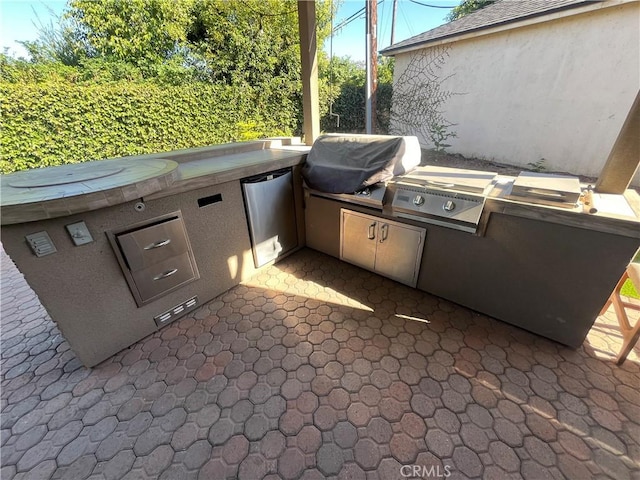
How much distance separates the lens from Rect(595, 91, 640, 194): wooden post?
67.1 inches

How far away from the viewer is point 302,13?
3.12m

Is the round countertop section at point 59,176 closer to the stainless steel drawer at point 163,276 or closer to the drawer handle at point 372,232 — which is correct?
the stainless steel drawer at point 163,276

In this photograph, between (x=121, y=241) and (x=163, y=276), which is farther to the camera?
(x=163, y=276)

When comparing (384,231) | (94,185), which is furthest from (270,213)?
(94,185)

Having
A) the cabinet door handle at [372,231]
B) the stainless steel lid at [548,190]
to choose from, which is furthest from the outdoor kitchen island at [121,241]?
the stainless steel lid at [548,190]

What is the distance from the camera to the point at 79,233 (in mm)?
1659

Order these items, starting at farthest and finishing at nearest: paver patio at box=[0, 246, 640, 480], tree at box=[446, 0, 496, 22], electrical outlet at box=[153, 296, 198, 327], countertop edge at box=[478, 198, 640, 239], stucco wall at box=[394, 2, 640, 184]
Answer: tree at box=[446, 0, 496, 22]
stucco wall at box=[394, 2, 640, 184]
electrical outlet at box=[153, 296, 198, 327]
countertop edge at box=[478, 198, 640, 239]
paver patio at box=[0, 246, 640, 480]

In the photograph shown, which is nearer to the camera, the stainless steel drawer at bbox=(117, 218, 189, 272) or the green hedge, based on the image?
the stainless steel drawer at bbox=(117, 218, 189, 272)

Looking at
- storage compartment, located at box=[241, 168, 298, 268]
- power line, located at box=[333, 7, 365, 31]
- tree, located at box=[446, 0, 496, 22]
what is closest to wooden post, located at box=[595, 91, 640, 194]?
storage compartment, located at box=[241, 168, 298, 268]

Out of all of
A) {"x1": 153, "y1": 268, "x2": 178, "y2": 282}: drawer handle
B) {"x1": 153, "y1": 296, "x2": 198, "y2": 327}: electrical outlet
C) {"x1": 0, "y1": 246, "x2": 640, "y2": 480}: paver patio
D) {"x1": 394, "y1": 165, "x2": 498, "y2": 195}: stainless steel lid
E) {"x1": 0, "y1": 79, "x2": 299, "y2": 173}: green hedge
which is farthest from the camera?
{"x1": 0, "y1": 79, "x2": 299, "y2": 173}: green hedge

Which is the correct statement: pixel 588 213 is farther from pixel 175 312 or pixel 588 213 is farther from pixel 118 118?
pixel 118 118

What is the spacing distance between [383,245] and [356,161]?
0.88m

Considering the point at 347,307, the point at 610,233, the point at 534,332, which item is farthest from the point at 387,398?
the point at 610,233

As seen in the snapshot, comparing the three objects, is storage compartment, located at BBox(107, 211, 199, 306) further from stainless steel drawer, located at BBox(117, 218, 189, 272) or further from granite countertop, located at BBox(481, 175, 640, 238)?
granite countertop, located at BBox(481, 175, 640, 238)
